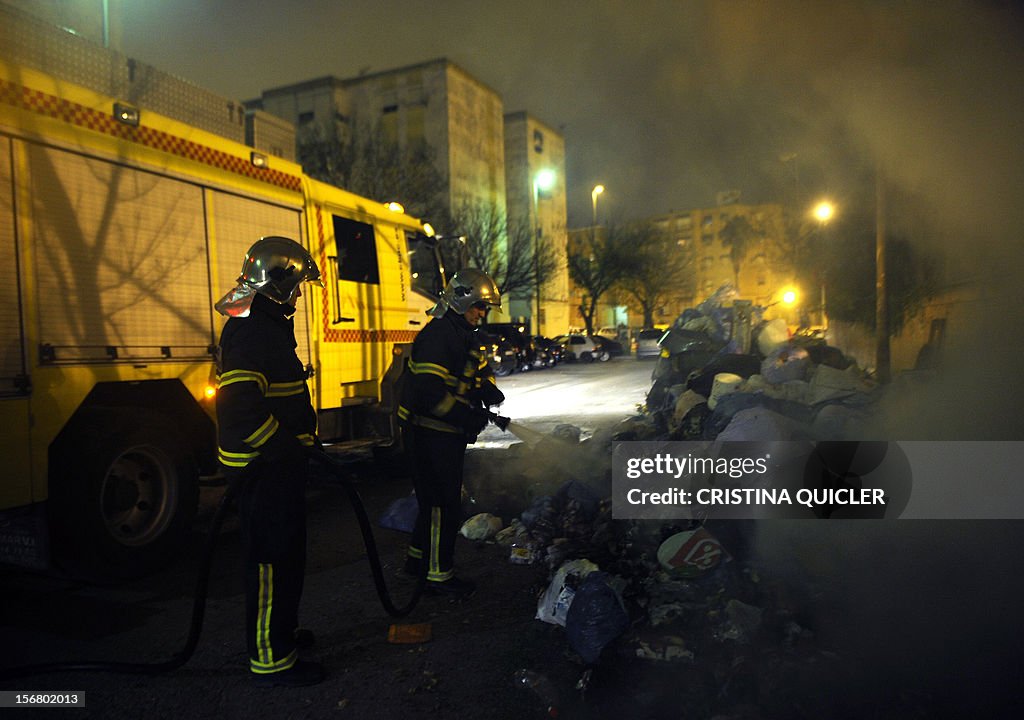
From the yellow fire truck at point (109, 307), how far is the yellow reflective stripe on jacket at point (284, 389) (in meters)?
1.67

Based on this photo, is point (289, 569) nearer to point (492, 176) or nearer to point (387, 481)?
point (387, 481)

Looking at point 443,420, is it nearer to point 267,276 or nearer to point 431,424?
point 431,424

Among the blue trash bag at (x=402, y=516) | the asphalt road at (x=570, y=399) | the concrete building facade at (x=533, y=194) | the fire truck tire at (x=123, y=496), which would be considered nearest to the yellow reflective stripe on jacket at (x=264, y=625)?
the fire truck tire at (x=123, y=496)

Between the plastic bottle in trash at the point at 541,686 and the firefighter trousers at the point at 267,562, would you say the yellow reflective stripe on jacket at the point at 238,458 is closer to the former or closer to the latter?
the firefighter trousers at the point at 267,562

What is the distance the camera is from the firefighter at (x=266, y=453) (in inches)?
110

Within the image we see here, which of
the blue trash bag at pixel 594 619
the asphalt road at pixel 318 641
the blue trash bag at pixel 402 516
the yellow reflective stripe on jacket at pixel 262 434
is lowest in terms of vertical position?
the asphalt road at pixel 318 641

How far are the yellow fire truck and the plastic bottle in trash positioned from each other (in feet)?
8.63

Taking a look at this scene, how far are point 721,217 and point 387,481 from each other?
90.5 meters

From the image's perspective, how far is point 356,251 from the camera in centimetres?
649

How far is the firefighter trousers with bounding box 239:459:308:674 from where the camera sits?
9.44 feet

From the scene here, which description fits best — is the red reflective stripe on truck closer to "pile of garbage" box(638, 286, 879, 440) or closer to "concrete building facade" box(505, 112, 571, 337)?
"pile of garbage" box(638, 286, 879, 440)

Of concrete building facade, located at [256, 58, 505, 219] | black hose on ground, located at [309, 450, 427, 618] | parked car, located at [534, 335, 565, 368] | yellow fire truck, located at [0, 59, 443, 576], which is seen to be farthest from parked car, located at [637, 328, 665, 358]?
black hose on ground, located at [309, 450, 427, 618]

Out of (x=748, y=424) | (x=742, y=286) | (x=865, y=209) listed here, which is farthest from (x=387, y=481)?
(x=742, y=286)

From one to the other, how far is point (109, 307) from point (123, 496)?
116 centimetres
